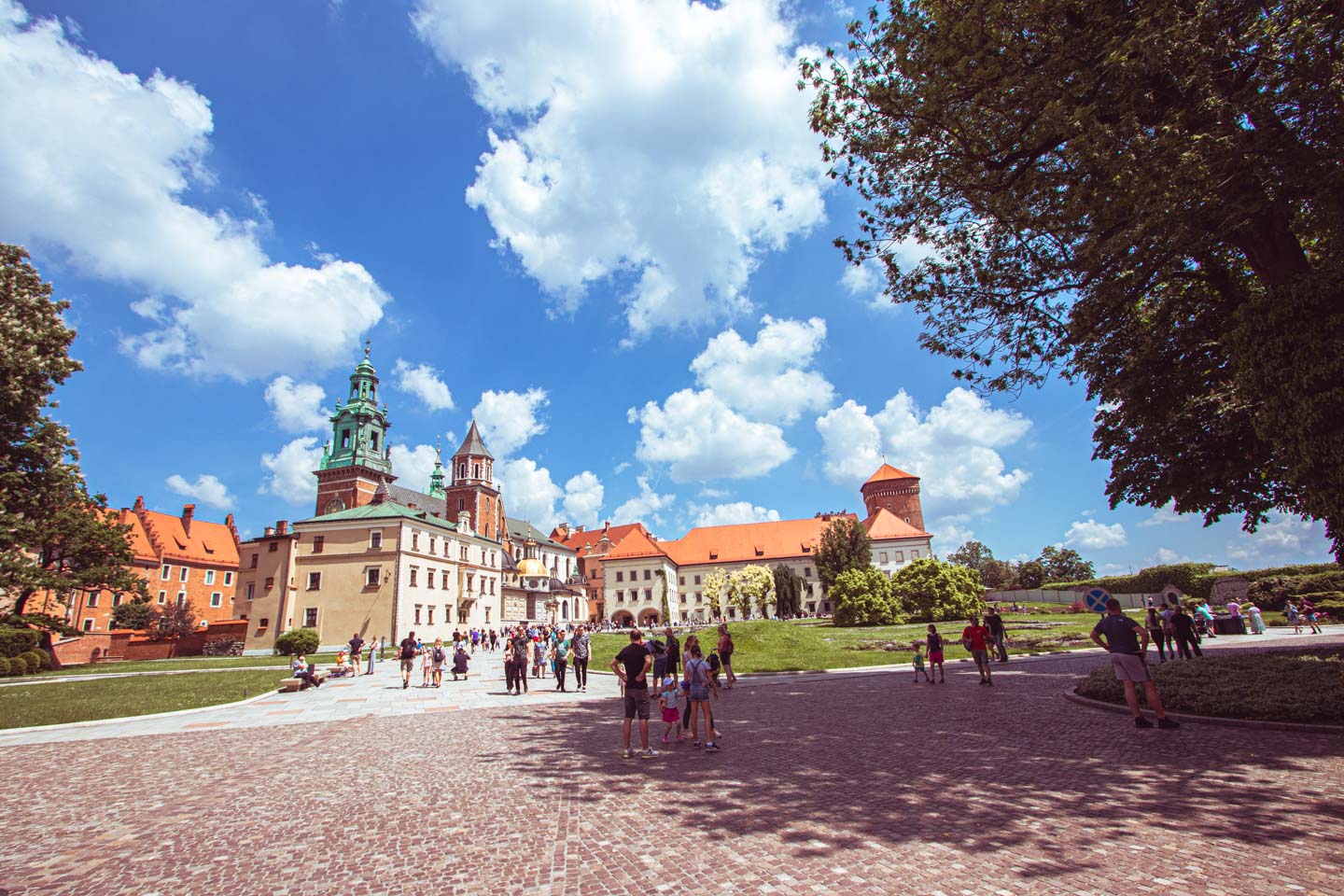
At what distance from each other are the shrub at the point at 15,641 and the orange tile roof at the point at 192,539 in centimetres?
3781

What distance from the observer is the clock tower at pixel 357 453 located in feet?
245

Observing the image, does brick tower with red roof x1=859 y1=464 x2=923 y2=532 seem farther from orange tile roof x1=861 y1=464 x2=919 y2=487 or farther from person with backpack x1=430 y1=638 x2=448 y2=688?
person with backpack x1=430 y1=638 x2=448 y2=688

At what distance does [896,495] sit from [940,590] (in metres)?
61.4

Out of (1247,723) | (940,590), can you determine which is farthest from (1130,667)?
(940,590)

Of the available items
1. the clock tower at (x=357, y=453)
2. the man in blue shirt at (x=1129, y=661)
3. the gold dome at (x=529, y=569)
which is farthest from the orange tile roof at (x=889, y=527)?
the man in blue shirt at (x=1129, y=661)

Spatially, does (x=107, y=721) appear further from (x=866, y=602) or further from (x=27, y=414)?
(x=866, y=602)

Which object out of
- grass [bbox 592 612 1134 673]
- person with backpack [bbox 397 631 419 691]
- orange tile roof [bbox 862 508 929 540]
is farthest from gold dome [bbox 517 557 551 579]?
person with backpack [bbox 397 631 419 691]

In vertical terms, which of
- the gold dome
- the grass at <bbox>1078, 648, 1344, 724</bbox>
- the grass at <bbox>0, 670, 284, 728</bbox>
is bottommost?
the grass at <bbox>0, 670, 284, 728</bbox>

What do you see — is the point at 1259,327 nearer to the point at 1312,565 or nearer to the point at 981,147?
the point at 981,147

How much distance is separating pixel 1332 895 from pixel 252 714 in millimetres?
18625

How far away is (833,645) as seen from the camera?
3053 cm

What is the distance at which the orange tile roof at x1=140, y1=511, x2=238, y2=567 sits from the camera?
212 feet

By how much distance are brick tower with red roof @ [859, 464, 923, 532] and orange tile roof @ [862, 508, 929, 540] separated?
2.76m

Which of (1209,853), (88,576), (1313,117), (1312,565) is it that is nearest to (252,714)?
(1209,853)
